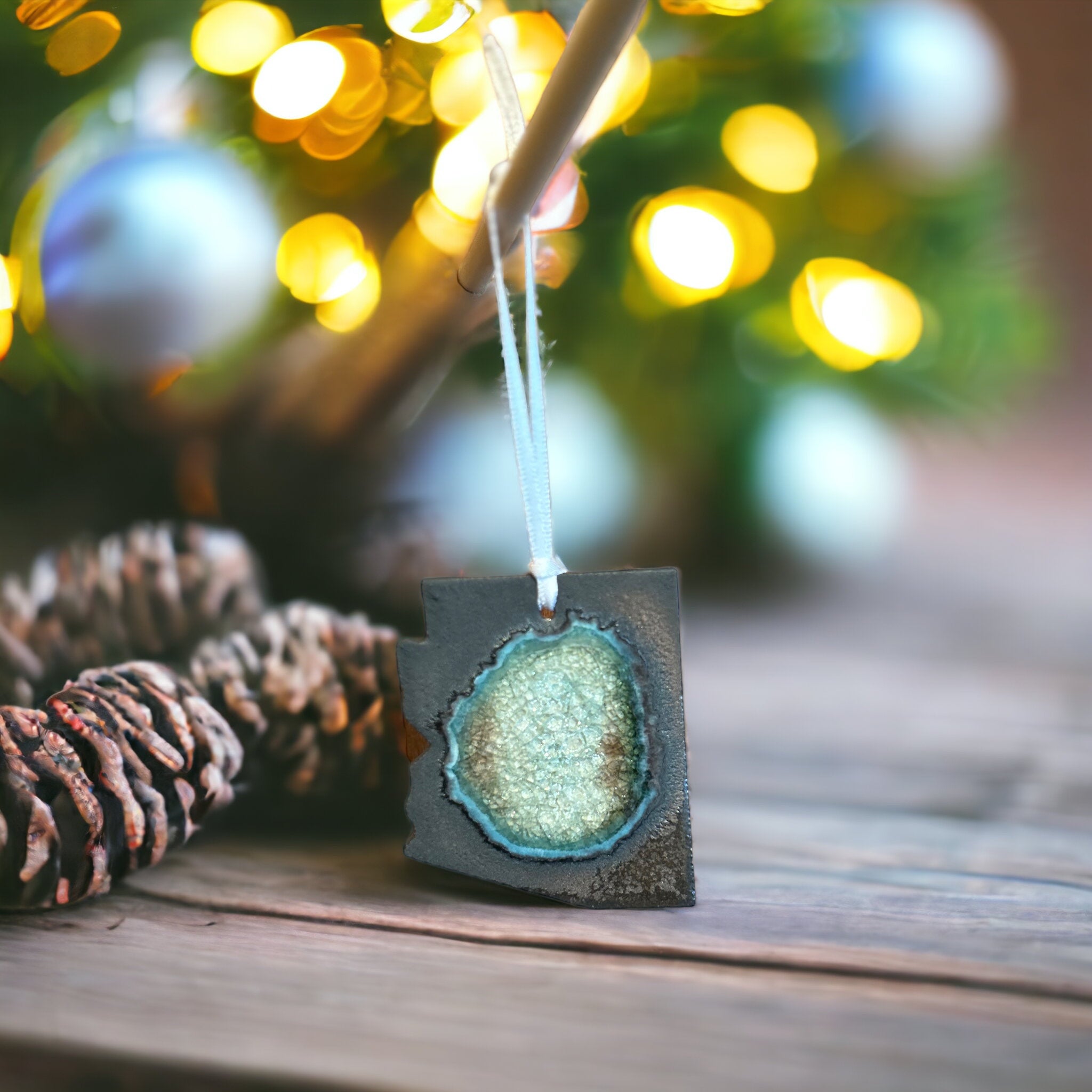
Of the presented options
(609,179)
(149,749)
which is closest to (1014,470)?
(609,179)

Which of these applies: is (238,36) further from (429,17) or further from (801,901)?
(801,901)

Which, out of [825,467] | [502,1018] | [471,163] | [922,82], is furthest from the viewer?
[825,467]

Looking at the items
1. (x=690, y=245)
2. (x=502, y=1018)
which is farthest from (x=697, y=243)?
(x=502, y=1018)

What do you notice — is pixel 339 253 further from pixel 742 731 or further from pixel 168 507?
pixel 742 731

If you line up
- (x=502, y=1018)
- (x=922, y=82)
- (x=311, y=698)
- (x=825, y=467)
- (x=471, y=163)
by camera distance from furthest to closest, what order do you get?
(x=825, y=467)
(x=922, y=82)
(x=471, y=163)
(x=311, y=698)
(x=502, y=1018)

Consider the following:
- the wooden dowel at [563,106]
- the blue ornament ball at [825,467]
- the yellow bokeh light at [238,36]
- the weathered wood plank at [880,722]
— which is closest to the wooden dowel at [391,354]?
the wooden dowel at [563,106]

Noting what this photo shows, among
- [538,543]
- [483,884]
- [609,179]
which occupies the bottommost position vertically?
[483,884]

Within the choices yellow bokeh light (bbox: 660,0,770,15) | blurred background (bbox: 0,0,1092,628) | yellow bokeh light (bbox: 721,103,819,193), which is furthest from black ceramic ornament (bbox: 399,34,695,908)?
yellow bokeh light (bbox: 721,103,819,193)

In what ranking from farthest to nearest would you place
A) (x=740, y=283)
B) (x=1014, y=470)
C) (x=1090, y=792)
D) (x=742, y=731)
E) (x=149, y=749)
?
(x=1014, y=470) → (x=740, y=283) → (x=742, y=731) → (x=1090, y=792) → (x=149, y=749)
